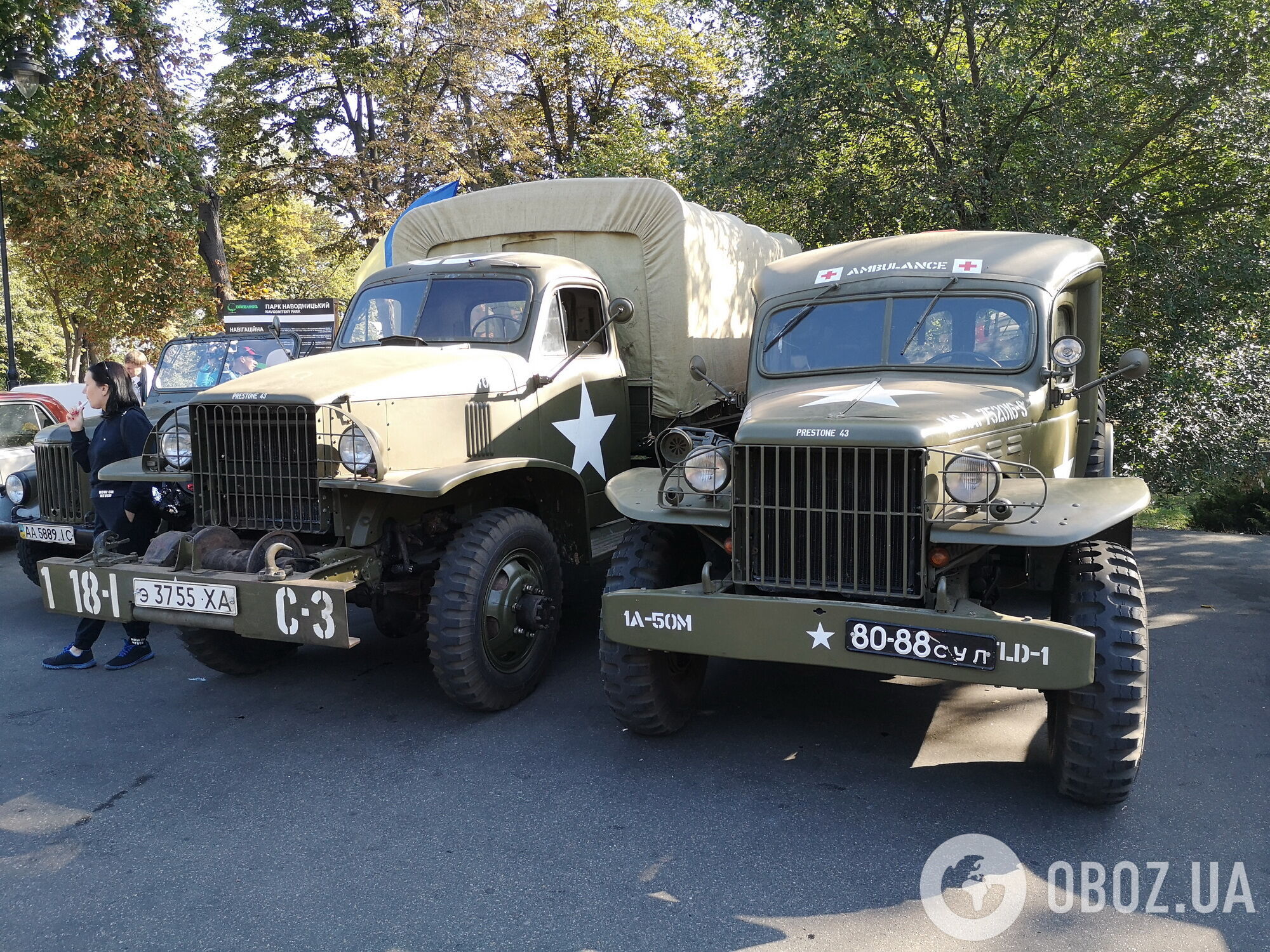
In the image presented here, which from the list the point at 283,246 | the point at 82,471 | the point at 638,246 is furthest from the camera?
the point at 283,246

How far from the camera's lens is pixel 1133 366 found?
5.07m

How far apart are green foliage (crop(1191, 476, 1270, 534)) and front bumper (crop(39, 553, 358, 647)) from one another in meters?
9.52

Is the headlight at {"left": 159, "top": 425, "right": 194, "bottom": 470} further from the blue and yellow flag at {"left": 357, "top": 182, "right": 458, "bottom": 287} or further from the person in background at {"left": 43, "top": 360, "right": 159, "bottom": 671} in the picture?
the blue and yellow flag at {"left": 357, "top": 182, "right": 458, "bottom": 287}

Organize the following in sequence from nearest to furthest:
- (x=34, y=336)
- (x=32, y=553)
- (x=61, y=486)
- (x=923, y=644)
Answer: (x=923, y=644) → (x=61, y=486) → (x=32, y=553) → (x=34, y=336)

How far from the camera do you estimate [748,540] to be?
4.26 m

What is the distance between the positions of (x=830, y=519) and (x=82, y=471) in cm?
594

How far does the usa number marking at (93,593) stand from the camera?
4762 millimetres

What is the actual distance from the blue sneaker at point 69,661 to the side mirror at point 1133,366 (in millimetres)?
6211

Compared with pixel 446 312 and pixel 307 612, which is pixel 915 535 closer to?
pixel 307 612

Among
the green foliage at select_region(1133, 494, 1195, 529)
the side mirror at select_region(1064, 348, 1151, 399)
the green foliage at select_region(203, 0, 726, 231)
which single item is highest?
the green foliage at select_region(203, 0, 726, 231)

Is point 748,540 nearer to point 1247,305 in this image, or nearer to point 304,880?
point 304,880

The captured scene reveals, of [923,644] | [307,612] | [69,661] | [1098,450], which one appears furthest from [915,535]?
[69,661]

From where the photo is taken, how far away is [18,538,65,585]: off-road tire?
775cm

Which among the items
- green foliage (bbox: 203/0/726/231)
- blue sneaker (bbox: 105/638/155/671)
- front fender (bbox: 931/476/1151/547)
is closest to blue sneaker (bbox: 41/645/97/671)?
blue sneaker (bbox: 105/638/155/671)
